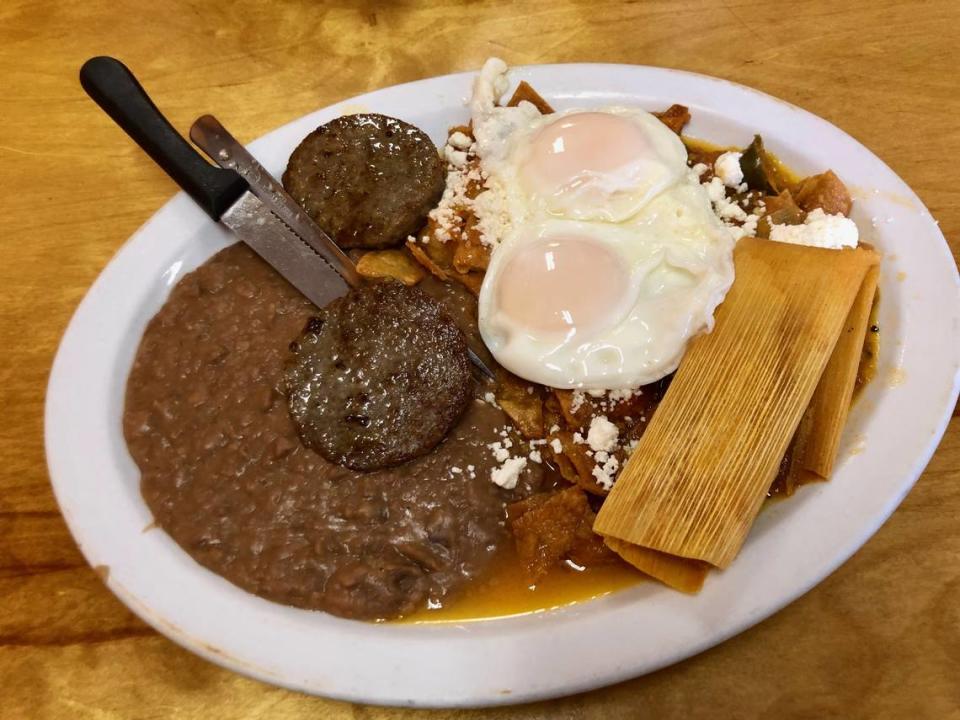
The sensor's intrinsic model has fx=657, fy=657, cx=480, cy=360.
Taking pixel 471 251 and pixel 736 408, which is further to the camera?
pixel 471 251

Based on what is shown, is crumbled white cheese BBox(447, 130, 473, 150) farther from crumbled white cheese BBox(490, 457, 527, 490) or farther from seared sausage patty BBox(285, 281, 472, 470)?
crumbled white cheese BBox(490, 457, 527, 490)

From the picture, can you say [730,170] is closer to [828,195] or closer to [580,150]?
[828,195]

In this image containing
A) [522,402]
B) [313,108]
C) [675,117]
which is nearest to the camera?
[522,402]

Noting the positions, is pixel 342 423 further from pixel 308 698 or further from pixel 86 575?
pixel 86 575

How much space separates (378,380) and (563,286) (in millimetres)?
670

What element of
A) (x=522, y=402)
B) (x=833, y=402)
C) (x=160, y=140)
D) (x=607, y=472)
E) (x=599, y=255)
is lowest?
(x=833, y=402)

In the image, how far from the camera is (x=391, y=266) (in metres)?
2.50

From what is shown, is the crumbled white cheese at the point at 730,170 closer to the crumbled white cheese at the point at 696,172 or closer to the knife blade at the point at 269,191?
the crumbled white cheese at the point at 696,172

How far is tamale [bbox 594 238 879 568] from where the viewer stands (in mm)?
1846

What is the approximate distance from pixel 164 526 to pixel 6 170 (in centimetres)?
215

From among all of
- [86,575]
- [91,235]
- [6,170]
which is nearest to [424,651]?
[86,575]

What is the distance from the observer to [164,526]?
2027mm

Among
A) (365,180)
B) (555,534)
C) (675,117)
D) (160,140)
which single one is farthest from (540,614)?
(160,140)

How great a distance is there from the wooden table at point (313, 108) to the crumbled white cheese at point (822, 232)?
579mm
